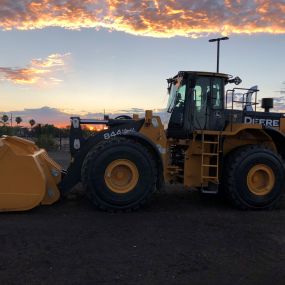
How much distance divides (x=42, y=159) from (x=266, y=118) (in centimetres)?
497

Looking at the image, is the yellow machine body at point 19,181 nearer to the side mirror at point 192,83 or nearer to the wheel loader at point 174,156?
the wheel loader at point 174,156

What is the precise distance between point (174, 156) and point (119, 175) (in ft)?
5.14

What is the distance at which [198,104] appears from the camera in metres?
9.39

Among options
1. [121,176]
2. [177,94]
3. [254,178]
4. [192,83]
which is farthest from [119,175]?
[254,178]

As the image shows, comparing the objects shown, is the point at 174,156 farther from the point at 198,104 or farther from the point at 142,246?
the point at 142,246

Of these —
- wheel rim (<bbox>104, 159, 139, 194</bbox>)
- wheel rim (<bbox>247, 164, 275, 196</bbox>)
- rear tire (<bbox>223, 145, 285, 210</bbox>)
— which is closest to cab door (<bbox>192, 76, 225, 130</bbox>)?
rear tire (<bbox>223, 145, 285, 210</bbox>)

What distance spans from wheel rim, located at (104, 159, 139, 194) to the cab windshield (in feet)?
6.32

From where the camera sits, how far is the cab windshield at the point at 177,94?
31.0 ft

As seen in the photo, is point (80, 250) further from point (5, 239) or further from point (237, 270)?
point (237, 270)

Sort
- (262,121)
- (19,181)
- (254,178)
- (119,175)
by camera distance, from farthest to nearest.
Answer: (262,121)
(254,178)
(119,175)
(19,181)

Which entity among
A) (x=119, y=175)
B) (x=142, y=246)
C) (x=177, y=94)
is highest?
(x=177, y=94)

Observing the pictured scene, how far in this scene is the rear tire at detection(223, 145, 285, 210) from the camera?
895 cm

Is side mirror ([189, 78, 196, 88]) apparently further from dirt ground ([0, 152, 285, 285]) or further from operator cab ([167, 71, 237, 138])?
dirt ground ([0, 152, 285, 285])

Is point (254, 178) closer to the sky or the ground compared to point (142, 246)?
closer to the sky
